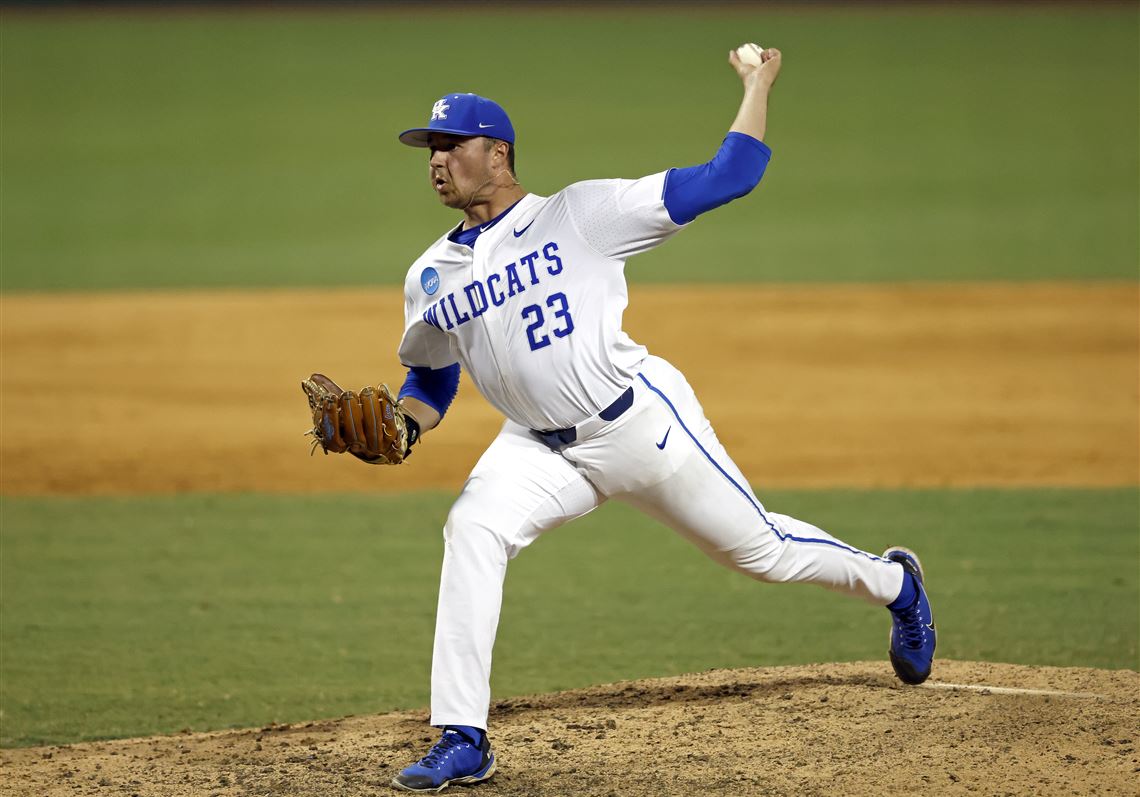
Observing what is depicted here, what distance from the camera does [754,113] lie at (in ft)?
14.0

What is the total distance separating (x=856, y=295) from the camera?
1251 cm

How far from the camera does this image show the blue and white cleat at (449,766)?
412 centimetres

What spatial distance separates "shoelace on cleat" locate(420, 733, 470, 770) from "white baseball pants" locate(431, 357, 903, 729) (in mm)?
59

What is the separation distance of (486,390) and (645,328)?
6959 mm

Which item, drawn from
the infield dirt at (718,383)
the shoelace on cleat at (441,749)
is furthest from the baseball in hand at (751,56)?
the infield dirt at (718,383)

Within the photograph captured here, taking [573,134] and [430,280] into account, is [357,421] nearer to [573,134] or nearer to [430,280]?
[430,280]

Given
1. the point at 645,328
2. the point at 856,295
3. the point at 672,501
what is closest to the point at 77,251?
the point at 645,328

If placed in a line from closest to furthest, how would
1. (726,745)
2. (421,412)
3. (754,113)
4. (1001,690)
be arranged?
(754,113), (726,745), (421,412), (1001,690)

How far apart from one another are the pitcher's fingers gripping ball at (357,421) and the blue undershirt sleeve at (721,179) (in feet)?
3.32

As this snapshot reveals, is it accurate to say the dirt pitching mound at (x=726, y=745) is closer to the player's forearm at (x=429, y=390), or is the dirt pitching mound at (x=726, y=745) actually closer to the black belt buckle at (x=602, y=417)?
the black belt buckle at (x=602, y=417)

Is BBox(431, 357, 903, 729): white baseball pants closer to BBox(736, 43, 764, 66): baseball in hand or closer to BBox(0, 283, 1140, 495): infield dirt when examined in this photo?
BBox(736, 43, 764, 66): baseball in hand

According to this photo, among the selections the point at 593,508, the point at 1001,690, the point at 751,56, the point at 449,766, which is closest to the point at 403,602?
the point at 593,508

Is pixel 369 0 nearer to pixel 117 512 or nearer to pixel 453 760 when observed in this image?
pixel 117 512

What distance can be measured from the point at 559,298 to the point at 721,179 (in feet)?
1.87
